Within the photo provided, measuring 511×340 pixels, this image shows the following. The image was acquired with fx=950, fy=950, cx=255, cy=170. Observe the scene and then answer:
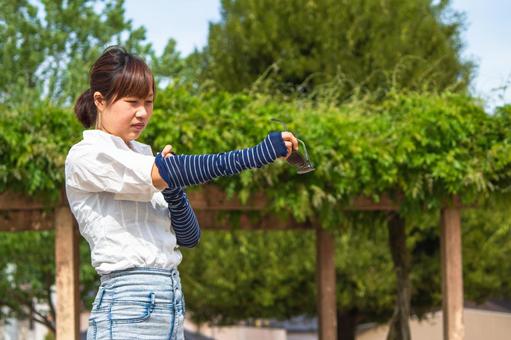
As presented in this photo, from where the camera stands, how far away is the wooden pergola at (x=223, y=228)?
745 centimetres

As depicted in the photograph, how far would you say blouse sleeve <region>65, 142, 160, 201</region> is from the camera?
2.08 meters

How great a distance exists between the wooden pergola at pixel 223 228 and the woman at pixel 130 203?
5.32 metres

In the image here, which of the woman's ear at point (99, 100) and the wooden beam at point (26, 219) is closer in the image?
the woman's ear at point (99, 100)

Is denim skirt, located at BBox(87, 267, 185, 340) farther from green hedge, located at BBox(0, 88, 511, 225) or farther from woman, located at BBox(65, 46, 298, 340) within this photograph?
green hedge, located at BBox(0, 88, 511, 225)

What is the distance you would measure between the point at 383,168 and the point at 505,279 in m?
10.4

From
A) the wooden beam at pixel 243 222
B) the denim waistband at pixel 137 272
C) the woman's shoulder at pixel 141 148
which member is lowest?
the denim waistband at pixel 137 272

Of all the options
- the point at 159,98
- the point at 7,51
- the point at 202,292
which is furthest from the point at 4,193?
the point at 202,292

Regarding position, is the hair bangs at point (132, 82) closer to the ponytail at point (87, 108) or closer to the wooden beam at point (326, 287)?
the ponytail at point (87, 108)

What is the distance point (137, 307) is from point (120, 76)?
1.75 ft

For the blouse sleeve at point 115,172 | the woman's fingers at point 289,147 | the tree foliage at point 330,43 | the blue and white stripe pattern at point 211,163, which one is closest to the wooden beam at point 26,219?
the blouse sleeve at point 115,172

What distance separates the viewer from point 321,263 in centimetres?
998

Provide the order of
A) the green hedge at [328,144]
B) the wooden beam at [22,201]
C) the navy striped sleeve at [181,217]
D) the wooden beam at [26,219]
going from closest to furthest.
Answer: the navy striped sleeve at [181,217] → the green hedge at [328,144] → the wooden beam at [22,201] → the wooden beam at [26,219]

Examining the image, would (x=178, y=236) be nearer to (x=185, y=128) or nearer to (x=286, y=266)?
(x=185, y=128)

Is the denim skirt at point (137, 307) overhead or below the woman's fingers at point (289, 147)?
below
